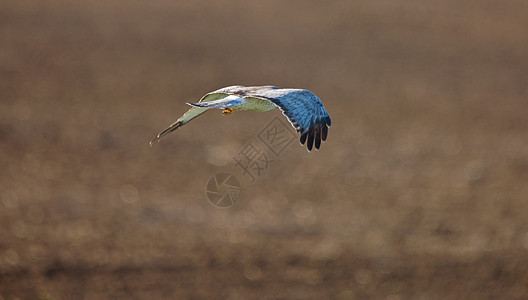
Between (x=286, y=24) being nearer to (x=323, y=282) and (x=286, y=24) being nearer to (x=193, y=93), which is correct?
(x=193, y=93)

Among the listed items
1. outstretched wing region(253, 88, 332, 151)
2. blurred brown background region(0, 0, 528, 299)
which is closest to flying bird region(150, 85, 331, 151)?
outstretched wing region(253, 88, 332, 151)

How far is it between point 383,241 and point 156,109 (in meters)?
10.8

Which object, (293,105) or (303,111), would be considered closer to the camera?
(293,105)

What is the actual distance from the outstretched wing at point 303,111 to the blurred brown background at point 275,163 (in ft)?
30.4

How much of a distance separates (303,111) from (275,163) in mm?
15625

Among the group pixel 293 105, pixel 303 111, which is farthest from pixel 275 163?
pixel 293 105

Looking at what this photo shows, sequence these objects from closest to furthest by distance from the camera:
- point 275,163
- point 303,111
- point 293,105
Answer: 1. point 293,105
2. point 303,111
3. point 275,163

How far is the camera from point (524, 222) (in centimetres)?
1883

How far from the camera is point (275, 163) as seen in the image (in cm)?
2217

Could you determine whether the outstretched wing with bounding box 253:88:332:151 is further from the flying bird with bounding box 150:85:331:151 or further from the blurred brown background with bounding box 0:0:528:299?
the blurred brown background with bounding box 0:0:528:299

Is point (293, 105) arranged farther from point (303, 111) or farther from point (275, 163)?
point (275, 163)

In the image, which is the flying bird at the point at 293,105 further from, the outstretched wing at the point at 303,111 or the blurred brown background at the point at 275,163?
the blurred brown background at the point at 275,163

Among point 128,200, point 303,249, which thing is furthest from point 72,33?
point 303,249

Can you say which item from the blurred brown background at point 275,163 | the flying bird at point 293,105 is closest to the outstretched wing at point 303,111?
the flying bird at point 293,105
